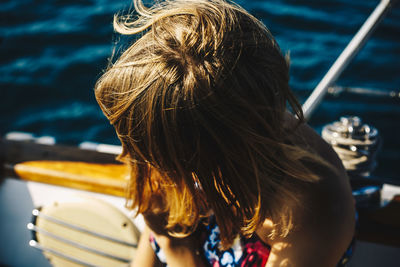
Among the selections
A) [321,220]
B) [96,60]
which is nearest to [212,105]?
[321,220]

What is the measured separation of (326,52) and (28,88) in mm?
2497

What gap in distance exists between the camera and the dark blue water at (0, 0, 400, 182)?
2881 millimetres

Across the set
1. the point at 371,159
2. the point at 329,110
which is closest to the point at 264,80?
the point at 371,159

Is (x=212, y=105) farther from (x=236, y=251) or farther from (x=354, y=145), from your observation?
(x=354, y=145)

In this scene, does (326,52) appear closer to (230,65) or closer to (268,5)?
(268,5)

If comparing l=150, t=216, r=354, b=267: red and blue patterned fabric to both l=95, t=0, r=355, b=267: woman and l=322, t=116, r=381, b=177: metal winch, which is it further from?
l=322, t=116, r=381, b=177: metal winch

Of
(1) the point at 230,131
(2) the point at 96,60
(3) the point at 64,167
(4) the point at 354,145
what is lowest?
(2) the point at 96,60

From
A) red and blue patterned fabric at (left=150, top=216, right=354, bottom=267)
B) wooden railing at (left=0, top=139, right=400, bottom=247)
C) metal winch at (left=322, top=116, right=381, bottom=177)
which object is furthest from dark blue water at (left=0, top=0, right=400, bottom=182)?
red and blue patterned fabric at (left=150, top=216, right=354, bottom=267)

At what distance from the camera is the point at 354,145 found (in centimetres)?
105

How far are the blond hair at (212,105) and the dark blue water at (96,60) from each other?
2.04 metres

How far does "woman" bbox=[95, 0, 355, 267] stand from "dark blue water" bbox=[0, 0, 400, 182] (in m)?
1.99

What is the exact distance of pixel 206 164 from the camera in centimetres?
70

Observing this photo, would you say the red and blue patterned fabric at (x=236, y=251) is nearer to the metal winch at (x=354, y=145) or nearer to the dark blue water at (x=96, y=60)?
the metal winch at (x=354, y=145)

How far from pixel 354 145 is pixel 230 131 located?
55 centimetres
